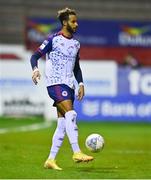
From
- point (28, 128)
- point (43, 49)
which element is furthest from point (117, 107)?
point (43, 49)

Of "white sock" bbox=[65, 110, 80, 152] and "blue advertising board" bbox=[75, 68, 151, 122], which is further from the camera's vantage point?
"blue advertising board" bbox=[75, 68, 151, 122]

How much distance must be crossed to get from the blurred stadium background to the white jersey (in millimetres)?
1401

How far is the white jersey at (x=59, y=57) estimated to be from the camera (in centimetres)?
1205

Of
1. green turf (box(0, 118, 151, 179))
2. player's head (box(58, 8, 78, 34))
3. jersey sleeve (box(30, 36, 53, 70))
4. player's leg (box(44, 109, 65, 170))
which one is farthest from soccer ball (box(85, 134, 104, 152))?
player's head (box(58, 8, 78, 34))

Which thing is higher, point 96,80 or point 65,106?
point 65,106

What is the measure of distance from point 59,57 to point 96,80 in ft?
71.3

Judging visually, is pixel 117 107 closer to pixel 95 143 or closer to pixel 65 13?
pixel 95 143

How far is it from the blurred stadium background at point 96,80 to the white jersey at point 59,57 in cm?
140

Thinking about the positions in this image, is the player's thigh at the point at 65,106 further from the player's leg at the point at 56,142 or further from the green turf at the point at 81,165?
the green turf at the point at 81,165

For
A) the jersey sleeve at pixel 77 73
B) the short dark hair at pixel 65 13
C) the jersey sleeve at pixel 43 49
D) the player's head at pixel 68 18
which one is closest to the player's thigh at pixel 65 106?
the jersey sleeve at pixel 77 73

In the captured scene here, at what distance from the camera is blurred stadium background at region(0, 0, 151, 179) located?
17.7 m

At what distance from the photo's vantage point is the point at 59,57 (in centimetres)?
1209

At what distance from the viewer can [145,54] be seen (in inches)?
1665

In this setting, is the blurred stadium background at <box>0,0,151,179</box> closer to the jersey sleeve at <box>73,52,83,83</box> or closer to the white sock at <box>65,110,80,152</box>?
the white sock at <box>65,110,80,152</box>
